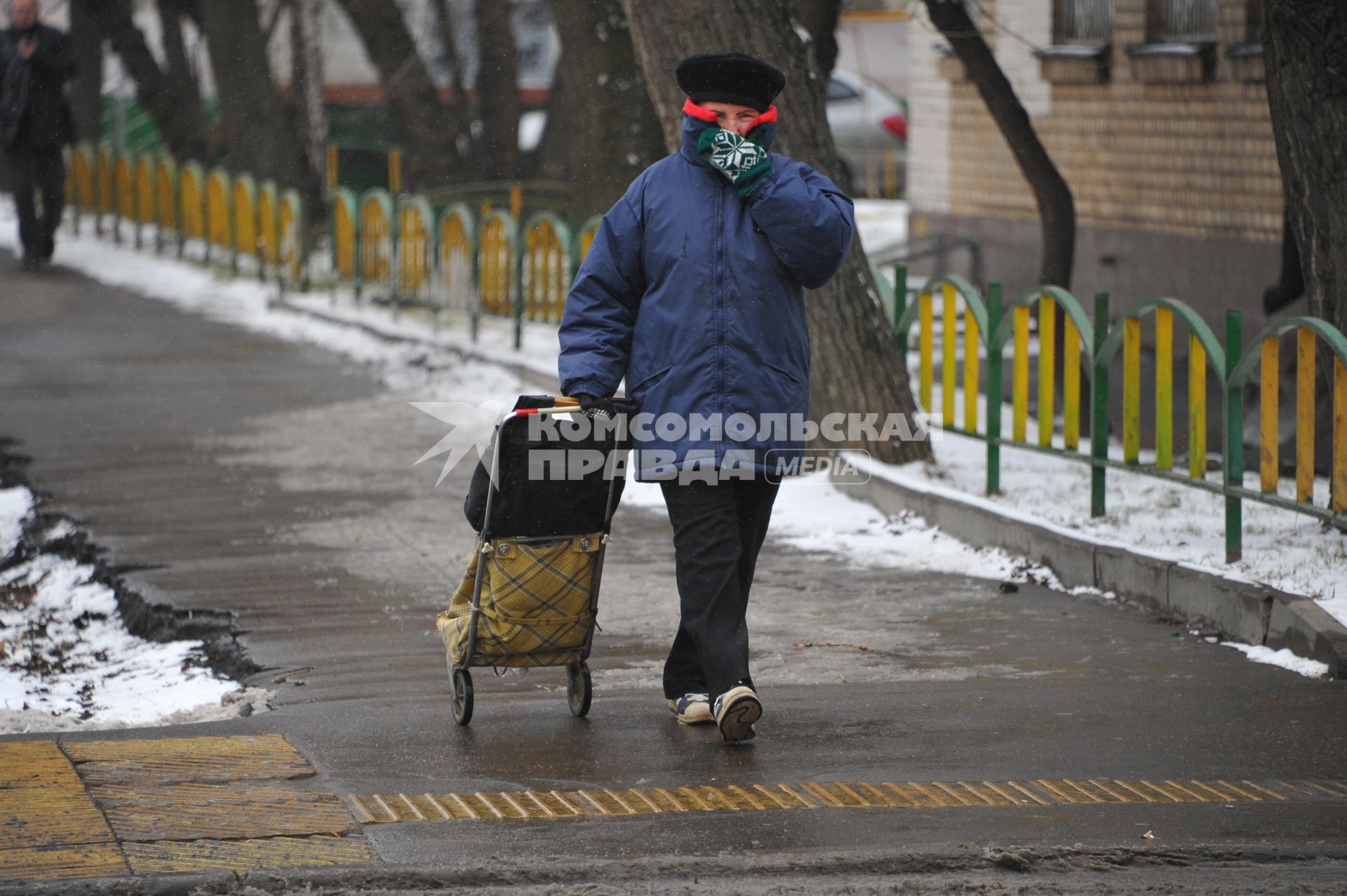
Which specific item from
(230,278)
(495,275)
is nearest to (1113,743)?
(495,275)

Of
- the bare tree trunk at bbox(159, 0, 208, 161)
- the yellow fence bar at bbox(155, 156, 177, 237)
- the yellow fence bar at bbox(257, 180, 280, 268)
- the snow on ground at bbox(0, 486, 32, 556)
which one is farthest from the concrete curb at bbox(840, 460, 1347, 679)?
the bare tree trunk at bbox(159, 0, 208, 161)

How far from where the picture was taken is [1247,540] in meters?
7.58

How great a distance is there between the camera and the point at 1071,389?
8352mm

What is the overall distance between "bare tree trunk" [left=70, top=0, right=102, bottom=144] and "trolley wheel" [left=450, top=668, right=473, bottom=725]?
24756 millimetres

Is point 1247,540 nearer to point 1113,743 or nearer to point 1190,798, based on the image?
point 1113,743

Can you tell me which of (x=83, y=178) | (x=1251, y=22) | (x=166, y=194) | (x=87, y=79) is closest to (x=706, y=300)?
(x=1251, y=22)

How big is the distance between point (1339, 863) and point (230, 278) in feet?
52.3

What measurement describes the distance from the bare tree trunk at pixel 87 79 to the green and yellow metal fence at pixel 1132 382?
2204 centimetres

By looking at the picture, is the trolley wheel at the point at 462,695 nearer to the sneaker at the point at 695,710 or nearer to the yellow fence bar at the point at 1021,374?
the sneaker at the point at 695,710

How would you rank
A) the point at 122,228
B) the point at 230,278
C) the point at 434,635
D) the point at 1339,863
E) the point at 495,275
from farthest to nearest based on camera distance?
the point at 122,228 < the point at 230,278 < the point at 495,275 < the point at 434,635 < the point at 1339,863

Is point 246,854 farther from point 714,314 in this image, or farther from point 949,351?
point 949,351

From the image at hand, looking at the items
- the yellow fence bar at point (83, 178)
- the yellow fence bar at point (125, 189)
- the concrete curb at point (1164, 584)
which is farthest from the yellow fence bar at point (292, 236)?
the concrete curb at point (1164, 584)

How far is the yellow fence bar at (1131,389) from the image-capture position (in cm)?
774

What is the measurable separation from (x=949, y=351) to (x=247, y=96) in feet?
45.1
